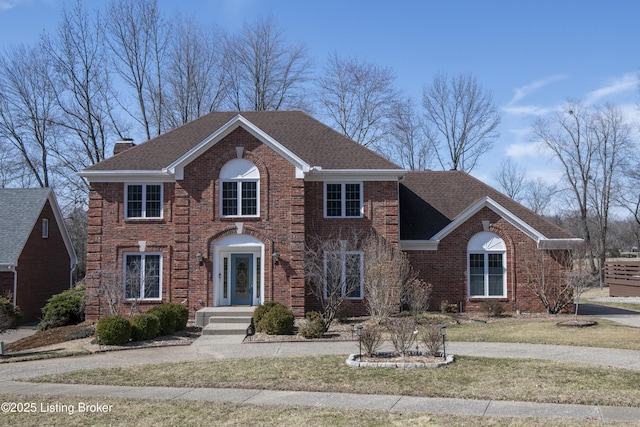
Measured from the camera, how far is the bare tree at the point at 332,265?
73.0ft

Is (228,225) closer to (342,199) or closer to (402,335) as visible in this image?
(342,199)

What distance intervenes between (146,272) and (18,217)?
9.29 meters

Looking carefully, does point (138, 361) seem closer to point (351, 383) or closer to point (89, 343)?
point (89, 343)

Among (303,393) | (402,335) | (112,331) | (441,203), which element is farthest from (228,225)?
(303,393)

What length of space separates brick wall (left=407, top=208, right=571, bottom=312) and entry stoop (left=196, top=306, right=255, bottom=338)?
7596mm

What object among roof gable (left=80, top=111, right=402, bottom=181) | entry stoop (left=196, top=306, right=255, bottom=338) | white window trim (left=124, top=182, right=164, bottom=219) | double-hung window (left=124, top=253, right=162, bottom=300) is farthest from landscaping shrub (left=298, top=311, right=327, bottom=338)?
white window trim (left=124, top=182, right=164, bottom=219)

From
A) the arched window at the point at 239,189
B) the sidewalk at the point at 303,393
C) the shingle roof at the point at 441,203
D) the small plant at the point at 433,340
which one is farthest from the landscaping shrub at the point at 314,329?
the shingle roof at the point at 441,203

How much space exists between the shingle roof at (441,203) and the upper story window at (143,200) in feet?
33.0

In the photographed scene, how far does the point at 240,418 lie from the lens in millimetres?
9352

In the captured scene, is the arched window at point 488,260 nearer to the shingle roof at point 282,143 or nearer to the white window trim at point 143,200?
the shingle roof at point 282,143

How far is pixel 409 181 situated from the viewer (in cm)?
2873

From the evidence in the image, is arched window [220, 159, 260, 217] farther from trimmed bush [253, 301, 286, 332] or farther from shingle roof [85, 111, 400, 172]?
trimmed bush [253, 301, 286, 332]

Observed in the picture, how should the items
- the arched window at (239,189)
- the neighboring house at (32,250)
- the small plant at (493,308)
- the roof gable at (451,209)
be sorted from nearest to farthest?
the arched window at (239,189) < the small plant at (493,308) < the roof gable at (451,209) < the neighboring house at (32,250)

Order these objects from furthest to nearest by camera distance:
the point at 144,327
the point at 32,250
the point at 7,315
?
the point at 32,250, the point at 7,315, the point at 144,327
